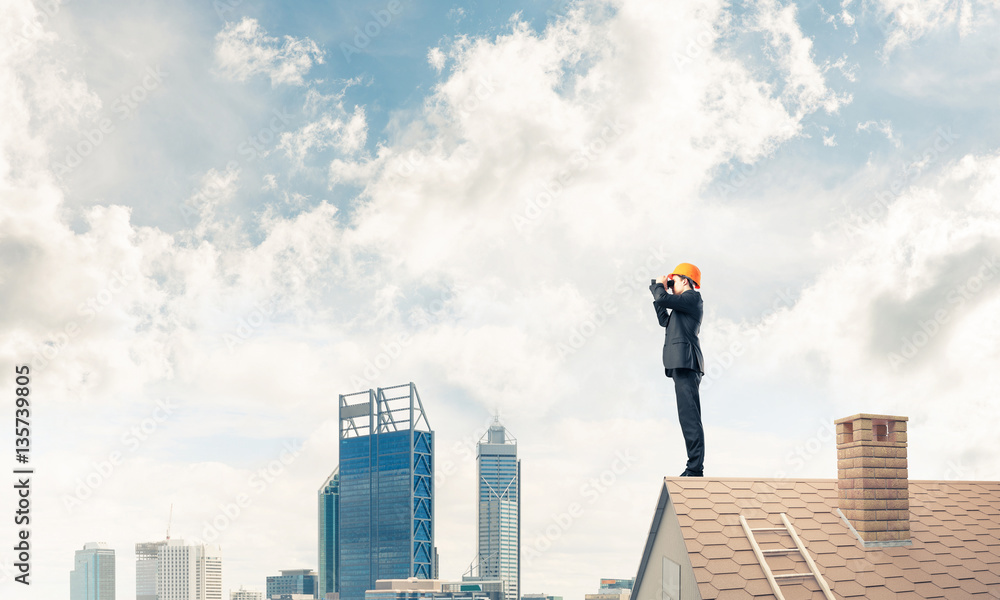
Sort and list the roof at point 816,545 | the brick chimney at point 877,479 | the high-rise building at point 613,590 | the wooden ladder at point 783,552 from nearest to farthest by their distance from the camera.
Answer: the wooden ladder at point 783,552, the roof at point 816,545, the brick chimney at point 877,479, the high-rise building at point 613,590

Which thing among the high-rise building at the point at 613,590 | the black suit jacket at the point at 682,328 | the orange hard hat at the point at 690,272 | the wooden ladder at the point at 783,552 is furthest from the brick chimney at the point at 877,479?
the high-rise building at the point at 613,590

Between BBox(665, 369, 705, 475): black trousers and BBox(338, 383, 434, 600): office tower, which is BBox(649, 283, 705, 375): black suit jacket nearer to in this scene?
BBox(665, 369, 705, 475): black trousers

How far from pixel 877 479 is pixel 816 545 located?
1.66 metres

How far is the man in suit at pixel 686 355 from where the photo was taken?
553 inches

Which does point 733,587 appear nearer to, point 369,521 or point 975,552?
point 975,552

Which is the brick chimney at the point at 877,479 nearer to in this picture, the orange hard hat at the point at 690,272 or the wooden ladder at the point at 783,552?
the wooden ladder at the point at 783,552

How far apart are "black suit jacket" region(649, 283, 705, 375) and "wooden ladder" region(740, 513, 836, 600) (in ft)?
8.90

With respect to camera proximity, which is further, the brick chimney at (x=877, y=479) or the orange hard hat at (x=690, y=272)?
the orange hard hat at (x=690, y=272)

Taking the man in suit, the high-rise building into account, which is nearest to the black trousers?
the man in suit

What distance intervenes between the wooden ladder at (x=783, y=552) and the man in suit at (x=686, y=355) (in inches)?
59.6

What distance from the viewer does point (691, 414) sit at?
14.1 meters

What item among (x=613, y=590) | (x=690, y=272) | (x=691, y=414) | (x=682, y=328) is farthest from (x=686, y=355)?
(x=613, y=590)

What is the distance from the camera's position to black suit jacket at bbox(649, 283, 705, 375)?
1420 cm

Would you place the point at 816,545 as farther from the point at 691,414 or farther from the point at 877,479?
the point at 691,414
